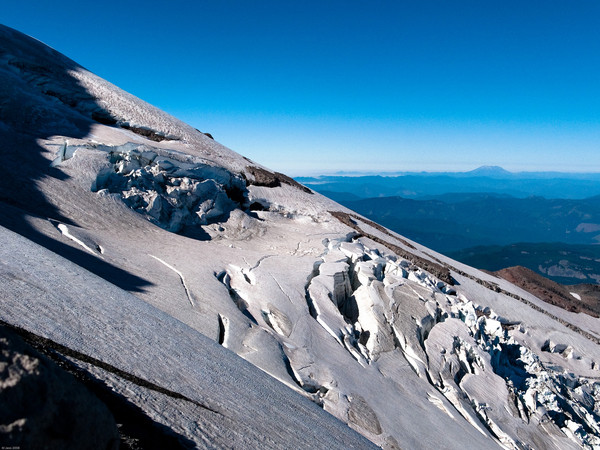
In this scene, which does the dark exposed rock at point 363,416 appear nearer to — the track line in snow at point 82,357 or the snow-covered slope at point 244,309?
the snow-covered slope at point 244,309

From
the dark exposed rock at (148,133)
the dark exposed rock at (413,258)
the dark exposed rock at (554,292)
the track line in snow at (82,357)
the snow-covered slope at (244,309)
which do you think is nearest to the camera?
the track line in snow at (82,357)

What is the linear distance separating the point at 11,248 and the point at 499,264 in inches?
7214

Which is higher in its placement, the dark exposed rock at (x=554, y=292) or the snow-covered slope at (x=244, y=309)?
the snow-covered slope at (x=244, y=309)

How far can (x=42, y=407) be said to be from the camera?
2.27 meters

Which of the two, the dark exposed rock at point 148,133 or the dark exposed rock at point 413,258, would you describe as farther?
the dark exposed rock at point 148,133

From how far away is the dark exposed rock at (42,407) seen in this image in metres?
2.12

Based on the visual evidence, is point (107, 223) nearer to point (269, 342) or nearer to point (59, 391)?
point (269, 342)

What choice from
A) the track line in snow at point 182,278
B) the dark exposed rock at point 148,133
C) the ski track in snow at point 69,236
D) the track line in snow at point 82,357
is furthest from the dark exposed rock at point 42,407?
the dark exposed rock at point 148,133

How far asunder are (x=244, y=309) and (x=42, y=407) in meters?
8.47

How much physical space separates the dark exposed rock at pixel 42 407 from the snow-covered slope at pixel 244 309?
1.31m

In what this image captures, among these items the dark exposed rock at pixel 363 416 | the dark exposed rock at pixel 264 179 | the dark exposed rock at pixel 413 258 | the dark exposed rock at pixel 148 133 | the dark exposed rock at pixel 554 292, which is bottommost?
the dark exposed rock at pixel 554 292

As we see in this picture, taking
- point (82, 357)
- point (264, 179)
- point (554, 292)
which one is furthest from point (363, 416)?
point (554, 292)

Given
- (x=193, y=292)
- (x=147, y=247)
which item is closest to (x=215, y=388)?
(x=193, y=292)

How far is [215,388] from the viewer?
480cm
